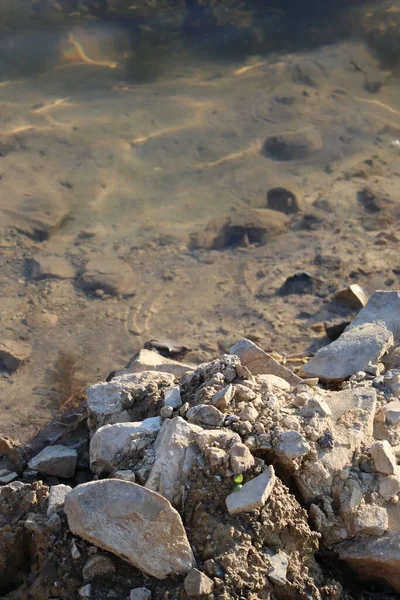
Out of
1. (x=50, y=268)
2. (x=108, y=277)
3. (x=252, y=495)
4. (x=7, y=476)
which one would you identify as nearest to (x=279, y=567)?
(x=252, y=495)

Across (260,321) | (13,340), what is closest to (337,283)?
(260,321)

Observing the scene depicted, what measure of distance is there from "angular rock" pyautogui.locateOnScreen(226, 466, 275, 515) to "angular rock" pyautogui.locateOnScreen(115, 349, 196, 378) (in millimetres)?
1151

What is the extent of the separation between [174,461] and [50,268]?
2756 millimetres

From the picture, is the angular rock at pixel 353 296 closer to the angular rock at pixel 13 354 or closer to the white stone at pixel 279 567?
the angular rock at pixel 13 354

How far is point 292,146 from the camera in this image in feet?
20.8

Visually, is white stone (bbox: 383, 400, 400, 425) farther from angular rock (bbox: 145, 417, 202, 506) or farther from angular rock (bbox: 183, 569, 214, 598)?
angular rock (bbox: 183, 569, 214, 598)

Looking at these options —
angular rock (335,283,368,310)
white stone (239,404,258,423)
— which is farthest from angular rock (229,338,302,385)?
angular rock (335,283,368,310)

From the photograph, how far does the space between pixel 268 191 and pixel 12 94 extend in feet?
9.54

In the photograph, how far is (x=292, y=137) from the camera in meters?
6.42

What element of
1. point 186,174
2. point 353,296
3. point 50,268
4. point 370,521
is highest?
point 370,521

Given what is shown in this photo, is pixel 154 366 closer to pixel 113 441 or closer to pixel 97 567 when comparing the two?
pixel 113 441

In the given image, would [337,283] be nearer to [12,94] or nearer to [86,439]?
[86,439]

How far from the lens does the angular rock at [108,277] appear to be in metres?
4.68

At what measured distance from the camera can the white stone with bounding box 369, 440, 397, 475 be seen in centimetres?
246
